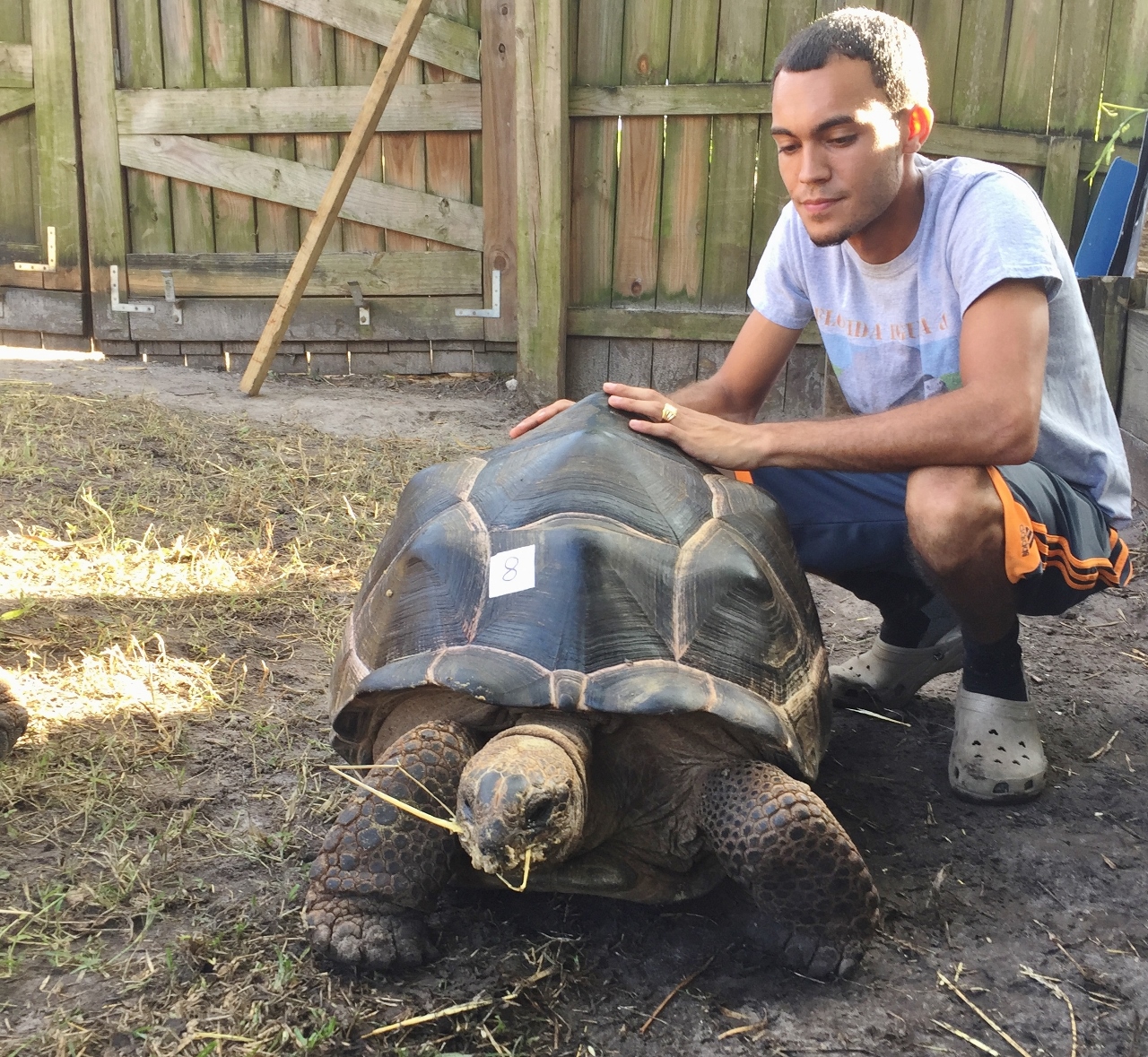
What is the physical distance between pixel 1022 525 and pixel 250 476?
3275mm

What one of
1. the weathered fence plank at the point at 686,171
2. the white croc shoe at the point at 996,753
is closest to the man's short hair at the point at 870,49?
the white croc shoe at the point at 996,753

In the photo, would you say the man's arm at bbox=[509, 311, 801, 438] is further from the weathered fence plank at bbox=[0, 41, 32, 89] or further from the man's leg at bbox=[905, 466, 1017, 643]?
the weathered fence plank at bbox=[0, 41, 32, 89]

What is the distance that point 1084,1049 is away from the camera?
181 cm

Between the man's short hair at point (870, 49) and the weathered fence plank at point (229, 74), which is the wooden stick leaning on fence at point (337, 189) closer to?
the weathered fence plank at point (229, 74)

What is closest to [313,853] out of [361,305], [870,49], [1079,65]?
[870,49]

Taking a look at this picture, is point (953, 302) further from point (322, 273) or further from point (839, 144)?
point (322, 273)

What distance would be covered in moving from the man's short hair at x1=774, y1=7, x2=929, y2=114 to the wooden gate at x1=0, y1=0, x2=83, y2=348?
5.26 metres

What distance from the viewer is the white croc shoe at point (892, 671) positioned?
3.07 metres

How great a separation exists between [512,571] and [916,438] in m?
0.96

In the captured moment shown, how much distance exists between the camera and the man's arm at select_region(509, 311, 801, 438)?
304 centimetres

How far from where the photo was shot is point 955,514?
8.02 feet

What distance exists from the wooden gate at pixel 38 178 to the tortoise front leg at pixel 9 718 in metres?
4.66

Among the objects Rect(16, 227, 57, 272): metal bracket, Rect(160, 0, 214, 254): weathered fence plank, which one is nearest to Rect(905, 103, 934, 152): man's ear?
Rect(160, 0, 214, 254): weathered fence plank

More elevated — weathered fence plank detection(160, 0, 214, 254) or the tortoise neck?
weathered fence plank detection(160, 0, 214, 254)
